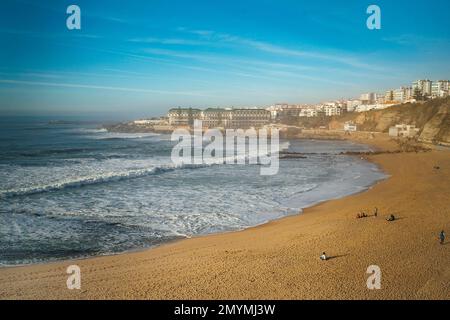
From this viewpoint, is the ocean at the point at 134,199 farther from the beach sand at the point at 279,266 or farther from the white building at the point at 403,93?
the white building at the point at 403,93

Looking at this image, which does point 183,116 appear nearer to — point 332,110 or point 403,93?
point 332,110

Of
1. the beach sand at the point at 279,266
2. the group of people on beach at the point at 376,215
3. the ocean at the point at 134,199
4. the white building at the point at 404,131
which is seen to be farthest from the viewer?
the white building at the point at 404,131

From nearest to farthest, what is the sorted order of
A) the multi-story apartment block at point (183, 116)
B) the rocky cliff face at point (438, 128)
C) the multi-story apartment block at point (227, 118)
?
the rocky cliff face at point (438, 128) → the multi-story apartment block at point (227, 118) → the multi-story apartment block at point (183, 116)

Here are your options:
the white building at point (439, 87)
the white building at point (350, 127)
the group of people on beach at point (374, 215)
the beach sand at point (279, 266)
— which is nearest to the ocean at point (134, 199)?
the beach sand at point (279, 266)

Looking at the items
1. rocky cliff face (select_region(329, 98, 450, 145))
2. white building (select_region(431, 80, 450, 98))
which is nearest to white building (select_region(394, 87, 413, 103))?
white building (select_region(431, 80, 450, 98))

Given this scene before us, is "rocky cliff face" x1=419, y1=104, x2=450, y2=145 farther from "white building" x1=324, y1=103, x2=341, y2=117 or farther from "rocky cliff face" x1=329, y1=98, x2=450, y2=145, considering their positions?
"white building" x1=324, y1=103, x2=341, y2=117

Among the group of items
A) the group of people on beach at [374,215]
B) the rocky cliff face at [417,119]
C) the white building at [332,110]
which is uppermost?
the white building at [332,110]

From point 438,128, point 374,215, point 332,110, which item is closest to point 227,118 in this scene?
point 332,110
